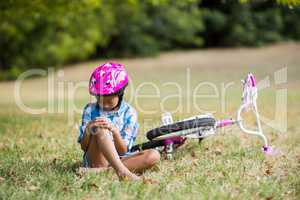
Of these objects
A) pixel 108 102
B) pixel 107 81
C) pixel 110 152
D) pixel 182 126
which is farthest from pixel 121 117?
pixel 182 126

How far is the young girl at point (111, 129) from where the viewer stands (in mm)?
4586

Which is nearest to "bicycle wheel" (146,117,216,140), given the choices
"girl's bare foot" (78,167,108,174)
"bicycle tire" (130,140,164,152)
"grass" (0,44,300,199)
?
"bicycle tire" (130,140,164,152)

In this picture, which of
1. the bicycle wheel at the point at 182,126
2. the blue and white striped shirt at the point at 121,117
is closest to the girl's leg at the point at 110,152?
the blue and white striped shirt at the point at 121,117

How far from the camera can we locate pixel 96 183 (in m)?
4.50

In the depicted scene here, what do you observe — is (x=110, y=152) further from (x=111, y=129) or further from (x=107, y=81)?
(x=107, y=81)

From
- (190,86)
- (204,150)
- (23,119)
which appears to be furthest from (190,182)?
(190,86)

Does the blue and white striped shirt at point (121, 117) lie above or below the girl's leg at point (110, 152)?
above

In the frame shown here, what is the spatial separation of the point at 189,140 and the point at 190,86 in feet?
35.6

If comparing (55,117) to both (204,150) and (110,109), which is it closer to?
(204,150)

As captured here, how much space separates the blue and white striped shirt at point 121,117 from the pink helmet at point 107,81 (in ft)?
0.63

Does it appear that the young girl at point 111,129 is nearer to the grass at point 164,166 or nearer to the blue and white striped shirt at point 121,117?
the blue and white striped shirt at point 121,117

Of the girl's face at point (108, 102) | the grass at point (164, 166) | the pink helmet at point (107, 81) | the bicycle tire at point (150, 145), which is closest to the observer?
the grass at point (164, 166)

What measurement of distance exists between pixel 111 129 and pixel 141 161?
47 centimetres

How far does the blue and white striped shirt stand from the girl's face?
0.13 feet
